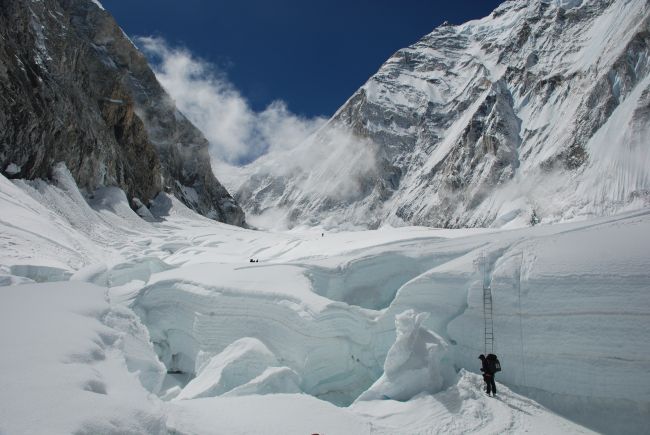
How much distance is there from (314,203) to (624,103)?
85172mm

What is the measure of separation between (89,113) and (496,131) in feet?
270

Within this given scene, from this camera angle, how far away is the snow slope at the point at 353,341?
6023mm

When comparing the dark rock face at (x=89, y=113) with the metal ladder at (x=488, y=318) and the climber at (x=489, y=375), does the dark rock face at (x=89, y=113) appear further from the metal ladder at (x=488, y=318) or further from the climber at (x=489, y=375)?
the climber at (x=489, y=375)

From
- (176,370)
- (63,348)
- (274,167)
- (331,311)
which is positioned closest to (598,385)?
(331,311)

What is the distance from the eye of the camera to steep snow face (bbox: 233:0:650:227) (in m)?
75.1

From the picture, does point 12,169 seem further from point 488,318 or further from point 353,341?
point 488,318

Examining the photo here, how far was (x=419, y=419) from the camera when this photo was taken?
8258mm

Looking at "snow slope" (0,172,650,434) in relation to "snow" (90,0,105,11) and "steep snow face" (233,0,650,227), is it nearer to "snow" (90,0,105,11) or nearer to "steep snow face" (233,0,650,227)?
"snow" (90,0,105,11)

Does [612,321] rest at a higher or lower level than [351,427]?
higher

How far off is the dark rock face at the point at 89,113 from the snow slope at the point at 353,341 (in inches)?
840

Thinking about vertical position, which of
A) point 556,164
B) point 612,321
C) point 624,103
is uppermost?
point 624,103

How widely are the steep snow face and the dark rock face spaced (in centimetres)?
5226

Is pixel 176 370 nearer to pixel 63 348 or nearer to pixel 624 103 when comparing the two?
pixel 63 348

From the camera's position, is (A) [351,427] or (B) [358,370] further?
(B) [358,370]
